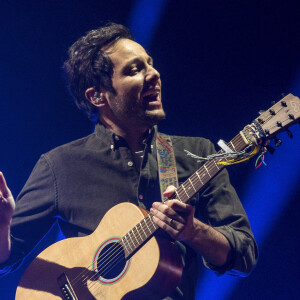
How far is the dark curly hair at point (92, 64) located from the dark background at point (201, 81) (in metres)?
0.42

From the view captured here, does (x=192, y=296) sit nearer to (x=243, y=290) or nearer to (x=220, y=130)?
(x=243, y=290)

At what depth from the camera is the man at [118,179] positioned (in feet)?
6.19

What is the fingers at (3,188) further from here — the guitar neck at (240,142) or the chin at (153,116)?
the chin at (153,116)

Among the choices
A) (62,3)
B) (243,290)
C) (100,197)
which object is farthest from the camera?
(62,3)

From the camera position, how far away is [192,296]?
1.88 meters

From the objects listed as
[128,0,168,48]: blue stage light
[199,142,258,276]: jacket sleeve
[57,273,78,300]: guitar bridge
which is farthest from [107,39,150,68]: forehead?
[57,273,78,300]: guitar bridge

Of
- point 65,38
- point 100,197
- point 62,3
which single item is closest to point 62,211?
point 100,197

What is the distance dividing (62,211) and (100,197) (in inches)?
10.5

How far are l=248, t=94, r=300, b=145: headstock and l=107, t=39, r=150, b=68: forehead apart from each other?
1.12m

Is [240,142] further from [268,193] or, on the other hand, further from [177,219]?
[268,193]

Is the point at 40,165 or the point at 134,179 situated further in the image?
the point at 40,165

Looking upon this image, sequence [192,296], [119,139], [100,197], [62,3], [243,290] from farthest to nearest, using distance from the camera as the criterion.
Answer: [62,3] < [243,290] < [119,139] < [100,197] < [192,296]

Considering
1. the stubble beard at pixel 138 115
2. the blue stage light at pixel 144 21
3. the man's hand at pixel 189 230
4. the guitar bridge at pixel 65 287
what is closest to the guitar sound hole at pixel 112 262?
the guitar bridge at pixel 65 287

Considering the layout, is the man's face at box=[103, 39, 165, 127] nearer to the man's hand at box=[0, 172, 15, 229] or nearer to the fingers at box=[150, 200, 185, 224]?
the fingers at box=[150, 200, 185, 224]
